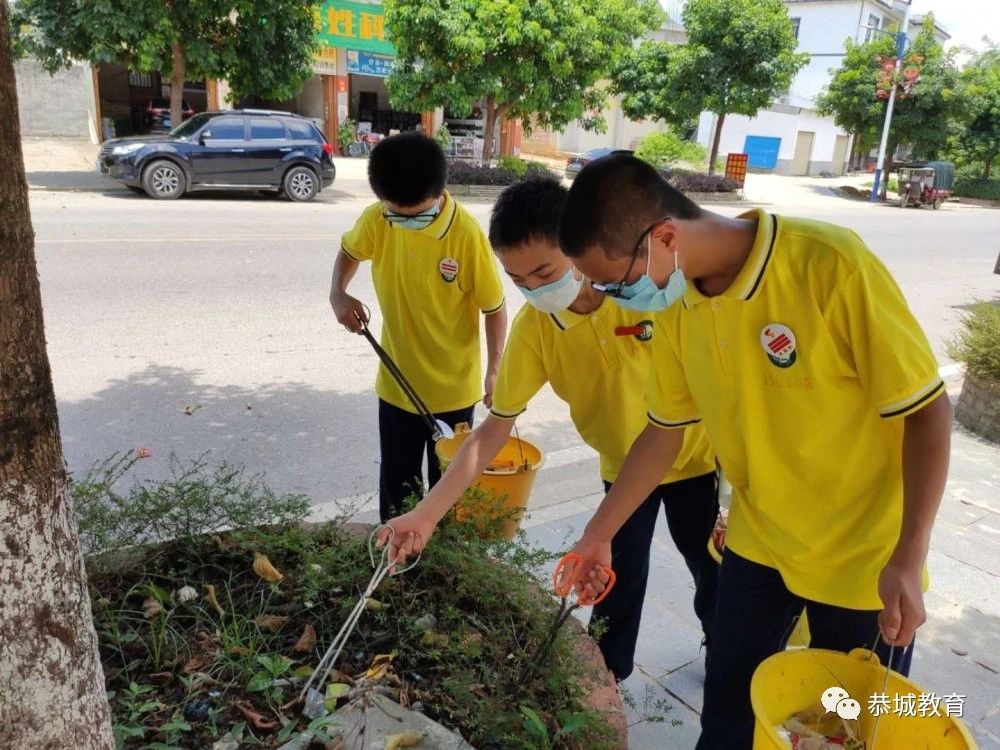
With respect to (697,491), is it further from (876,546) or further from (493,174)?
(493,174)

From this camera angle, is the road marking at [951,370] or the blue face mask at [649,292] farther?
the road marking at [951,370]

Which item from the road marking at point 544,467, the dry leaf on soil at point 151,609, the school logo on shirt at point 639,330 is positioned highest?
the school logo on shirt at point 639,330

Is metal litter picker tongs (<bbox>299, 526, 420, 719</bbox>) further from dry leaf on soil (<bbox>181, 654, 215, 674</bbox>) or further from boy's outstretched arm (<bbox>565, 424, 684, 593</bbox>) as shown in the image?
boy's outstretched arm (<bbox>565, 424, 684, 593</bbox>)

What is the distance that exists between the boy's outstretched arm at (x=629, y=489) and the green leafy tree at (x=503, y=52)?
48.0ft

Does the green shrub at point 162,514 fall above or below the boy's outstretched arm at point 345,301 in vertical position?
below

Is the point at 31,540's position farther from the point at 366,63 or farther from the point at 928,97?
the point at 928,97

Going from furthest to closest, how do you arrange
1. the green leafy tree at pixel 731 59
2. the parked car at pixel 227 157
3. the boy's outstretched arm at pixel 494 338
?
1. the green leafy tree at pixel 731 59
2. the parked car at pixel 227 157
3. the boy's outstretched arm at pixel 494 338

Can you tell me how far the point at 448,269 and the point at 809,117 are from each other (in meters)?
37.3

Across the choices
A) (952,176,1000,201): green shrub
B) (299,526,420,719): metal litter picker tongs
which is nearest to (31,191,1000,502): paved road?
(299,526,420,719): metal litter picker tongs

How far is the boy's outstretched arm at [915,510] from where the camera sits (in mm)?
1471

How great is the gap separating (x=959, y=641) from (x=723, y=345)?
2084mm

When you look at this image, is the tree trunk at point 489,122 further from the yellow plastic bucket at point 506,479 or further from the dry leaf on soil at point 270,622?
the dry leaf on soil at point 270,622

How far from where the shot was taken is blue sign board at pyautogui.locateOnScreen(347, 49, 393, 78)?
22.6 m

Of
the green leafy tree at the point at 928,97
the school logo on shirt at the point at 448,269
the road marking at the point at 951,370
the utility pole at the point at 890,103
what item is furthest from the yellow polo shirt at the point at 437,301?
the green leafy tree at the point at 928,97
